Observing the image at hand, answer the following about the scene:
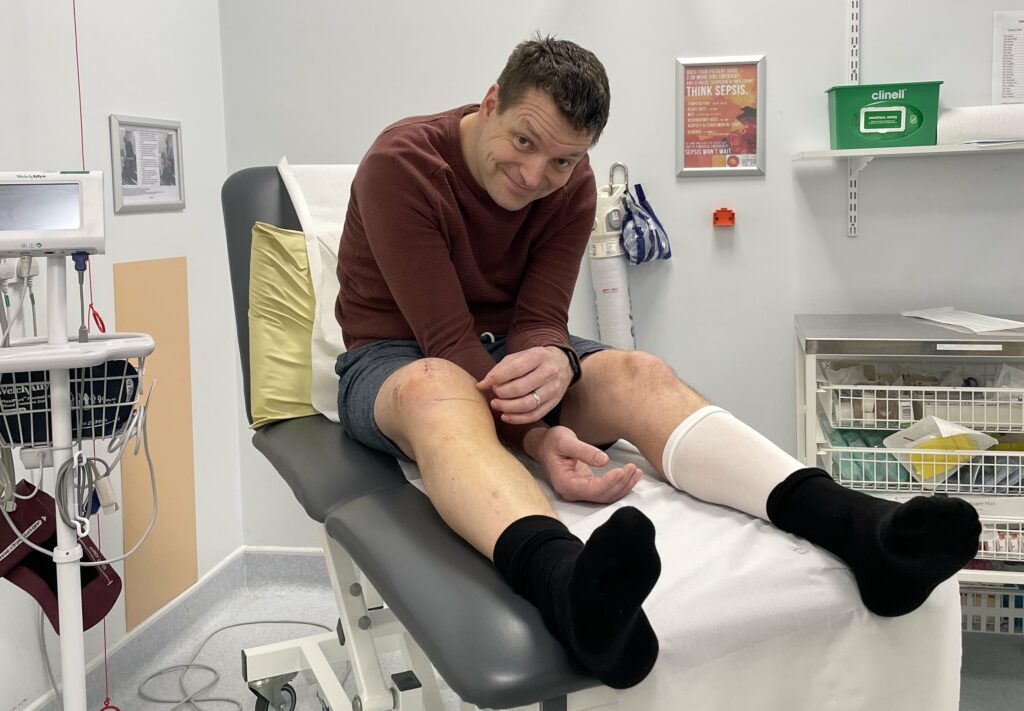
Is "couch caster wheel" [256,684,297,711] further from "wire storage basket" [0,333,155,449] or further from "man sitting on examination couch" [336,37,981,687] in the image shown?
"wire storage basket" [0,333,155,449]

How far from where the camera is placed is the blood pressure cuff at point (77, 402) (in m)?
1.42

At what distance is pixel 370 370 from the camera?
1.72m

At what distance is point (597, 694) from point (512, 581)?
0.51 ft

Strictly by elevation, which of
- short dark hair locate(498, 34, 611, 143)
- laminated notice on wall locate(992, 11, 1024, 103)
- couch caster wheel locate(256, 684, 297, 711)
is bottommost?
couch caster wheel locate(256, 684, 297, 711)

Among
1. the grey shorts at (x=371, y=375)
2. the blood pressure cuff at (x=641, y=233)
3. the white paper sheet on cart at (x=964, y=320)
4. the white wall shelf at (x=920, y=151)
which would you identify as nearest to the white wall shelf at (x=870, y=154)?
the white wall shelf at (x=920, y=151)

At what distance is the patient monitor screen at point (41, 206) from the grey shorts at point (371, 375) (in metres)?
0.50

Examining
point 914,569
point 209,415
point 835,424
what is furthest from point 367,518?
point 209,415

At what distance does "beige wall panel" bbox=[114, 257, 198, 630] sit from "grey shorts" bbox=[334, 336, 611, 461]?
703 millimetres

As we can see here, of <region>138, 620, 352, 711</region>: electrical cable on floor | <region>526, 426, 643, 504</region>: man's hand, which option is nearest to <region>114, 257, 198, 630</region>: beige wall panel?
<region>138, 620, 352, 711</region>: electrical cable on floor

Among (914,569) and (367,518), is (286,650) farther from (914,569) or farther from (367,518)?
(914,569)

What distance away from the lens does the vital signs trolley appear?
6.77 feet

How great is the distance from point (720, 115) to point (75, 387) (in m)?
1.67

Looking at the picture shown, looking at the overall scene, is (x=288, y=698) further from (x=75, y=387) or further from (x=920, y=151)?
(x=920, y=151)

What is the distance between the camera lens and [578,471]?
148 cm
